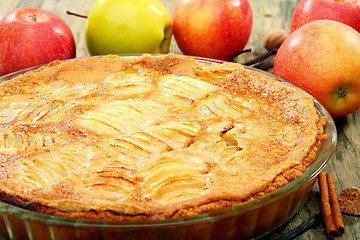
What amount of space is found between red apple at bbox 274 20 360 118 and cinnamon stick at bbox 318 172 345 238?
1.54 ft

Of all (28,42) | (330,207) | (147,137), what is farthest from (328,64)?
(28,42)

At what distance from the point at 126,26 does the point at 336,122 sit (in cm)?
113

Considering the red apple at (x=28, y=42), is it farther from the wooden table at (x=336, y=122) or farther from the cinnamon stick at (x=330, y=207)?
the cinnamon stick at (x=330, y=207)

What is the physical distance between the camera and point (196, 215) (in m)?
1.31

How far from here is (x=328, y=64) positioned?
85.3 inches

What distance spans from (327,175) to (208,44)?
1.15 m

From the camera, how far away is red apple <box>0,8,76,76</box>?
250 centimetres

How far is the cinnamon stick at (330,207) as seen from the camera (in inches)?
63.2

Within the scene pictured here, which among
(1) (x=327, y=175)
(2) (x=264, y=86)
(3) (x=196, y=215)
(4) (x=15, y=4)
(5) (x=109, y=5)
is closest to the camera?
(3) (x=196, y=215)

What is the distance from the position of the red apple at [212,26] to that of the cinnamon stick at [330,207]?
1133 mm

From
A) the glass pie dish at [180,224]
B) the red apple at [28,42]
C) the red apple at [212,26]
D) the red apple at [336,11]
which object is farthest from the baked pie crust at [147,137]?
the red apple at [336,11]

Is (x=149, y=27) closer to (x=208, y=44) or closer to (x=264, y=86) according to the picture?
(x=208, y=44)

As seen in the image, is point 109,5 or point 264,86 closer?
point 264,86

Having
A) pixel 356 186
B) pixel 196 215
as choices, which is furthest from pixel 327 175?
pixel 196 215
